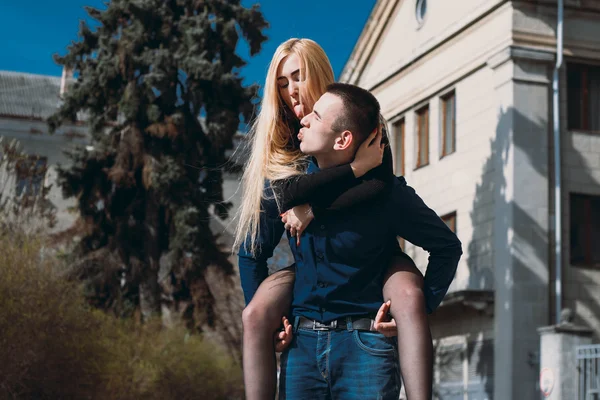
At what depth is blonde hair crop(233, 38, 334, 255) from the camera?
3812mm

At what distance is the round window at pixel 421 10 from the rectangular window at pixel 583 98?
5.28m

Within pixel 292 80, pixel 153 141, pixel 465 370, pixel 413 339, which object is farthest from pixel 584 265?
pixel 413 339

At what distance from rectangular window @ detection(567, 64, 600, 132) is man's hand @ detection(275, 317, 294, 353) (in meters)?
21.2

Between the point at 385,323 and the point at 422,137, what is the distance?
24.4 m

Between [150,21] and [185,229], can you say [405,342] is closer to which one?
[185,229]

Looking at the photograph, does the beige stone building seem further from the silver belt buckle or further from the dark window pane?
the silver belt buckle

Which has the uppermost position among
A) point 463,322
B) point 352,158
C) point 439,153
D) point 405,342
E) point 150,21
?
point 150,21

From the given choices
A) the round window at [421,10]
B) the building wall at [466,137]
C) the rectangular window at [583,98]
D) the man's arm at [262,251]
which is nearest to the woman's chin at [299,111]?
the man's arm at [262,251]

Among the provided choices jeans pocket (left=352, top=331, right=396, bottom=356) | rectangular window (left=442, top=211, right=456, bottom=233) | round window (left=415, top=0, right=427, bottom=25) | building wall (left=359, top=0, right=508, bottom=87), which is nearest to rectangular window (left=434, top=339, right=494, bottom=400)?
rectangular window (left=442, top=211, right=456, bottom=233)

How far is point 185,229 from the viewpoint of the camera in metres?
27.5

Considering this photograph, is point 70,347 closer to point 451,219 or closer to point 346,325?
point 451,219

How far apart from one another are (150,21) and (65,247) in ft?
21.4

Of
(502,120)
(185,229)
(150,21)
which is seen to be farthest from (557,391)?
(150,21)

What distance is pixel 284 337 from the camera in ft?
12.0
